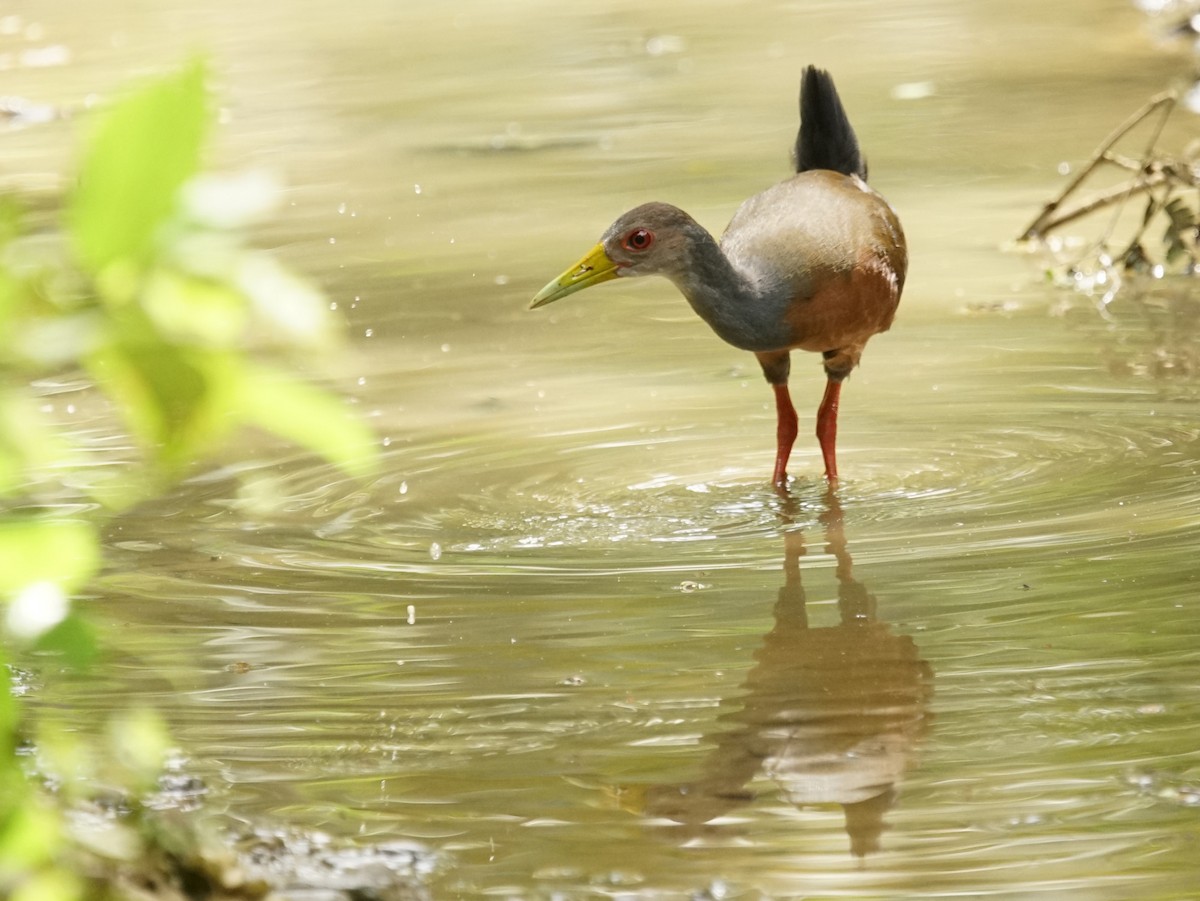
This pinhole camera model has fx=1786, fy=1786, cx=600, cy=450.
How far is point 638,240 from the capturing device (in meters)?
5.25

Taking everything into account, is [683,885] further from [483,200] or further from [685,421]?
[483,200]

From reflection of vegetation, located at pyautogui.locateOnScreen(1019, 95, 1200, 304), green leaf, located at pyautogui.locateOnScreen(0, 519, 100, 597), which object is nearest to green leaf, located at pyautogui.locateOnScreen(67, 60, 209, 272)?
green leaf, located at pyautogui.locateOnScreen(0, 519, 100, 597)

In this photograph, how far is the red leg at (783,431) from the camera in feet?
18.5

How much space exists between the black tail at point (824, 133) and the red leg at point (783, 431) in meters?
0.91

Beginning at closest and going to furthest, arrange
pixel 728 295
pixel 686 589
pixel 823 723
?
pixel 823 723 → pixel 686 589 → pixel 728 295

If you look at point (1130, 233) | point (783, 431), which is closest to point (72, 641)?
point (783, 431)

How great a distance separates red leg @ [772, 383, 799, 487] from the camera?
562cm

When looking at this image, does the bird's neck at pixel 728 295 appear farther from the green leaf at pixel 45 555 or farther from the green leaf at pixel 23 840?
the green leaf at pixel 45 555

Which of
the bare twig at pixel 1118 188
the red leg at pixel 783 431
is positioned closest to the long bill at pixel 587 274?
the red leg at pixel 783 431

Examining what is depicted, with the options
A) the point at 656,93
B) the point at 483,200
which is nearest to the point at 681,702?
the point at 483,200

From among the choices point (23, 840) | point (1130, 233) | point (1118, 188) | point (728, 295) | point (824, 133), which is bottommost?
point (1130, 233)

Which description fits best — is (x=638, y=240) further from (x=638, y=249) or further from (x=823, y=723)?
(x=823, y=723)

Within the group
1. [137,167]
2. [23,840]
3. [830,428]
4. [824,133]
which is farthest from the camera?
[824,133]

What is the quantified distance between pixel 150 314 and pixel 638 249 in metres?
4.47
